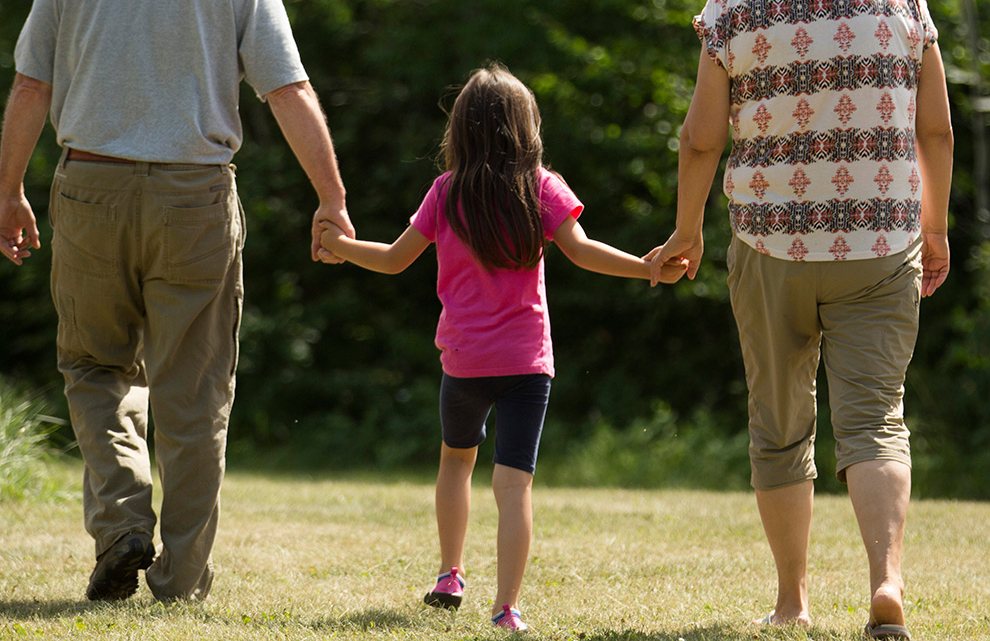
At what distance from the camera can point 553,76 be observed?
9.90 meters

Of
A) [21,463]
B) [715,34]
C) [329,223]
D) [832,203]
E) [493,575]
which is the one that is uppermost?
[715,34]

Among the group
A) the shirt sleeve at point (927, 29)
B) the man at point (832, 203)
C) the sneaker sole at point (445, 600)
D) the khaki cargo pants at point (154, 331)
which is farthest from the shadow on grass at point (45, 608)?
the shirt sleeve at point (927, 29)

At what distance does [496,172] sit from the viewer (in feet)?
11.7

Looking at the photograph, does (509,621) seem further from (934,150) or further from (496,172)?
(934,150)

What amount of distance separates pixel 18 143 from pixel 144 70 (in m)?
0.50

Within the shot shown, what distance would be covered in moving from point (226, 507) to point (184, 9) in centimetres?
315

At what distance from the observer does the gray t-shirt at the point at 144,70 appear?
3.47 meters

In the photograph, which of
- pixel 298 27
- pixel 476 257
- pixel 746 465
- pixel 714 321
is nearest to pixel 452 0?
pixel 298 27

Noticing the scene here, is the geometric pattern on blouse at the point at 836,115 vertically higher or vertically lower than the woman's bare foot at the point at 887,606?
higher

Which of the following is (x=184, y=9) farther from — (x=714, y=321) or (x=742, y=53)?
(x=714, y=321)

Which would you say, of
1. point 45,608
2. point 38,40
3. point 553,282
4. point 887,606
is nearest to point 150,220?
point 38,40

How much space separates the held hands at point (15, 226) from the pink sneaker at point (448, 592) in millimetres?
1712

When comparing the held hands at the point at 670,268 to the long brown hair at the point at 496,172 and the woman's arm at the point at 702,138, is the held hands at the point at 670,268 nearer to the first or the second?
the woman's arm at the point at 702,138

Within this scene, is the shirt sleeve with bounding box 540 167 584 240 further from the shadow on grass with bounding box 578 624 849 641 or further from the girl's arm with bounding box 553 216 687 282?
the shadow on grass with bounding box 578 624 849 641
